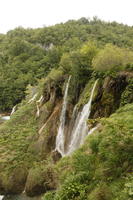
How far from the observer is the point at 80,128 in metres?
12.5

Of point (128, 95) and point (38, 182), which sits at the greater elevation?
point (128, 95)

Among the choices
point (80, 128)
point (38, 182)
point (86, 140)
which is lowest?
point (38, 182)

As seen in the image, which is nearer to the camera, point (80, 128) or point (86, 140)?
point (86, 140)

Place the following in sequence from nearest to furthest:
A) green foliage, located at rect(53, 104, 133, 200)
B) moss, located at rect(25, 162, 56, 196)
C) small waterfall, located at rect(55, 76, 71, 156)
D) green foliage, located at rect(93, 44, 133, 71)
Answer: green foliage, located at rect(53, 104, 133, 200)
moss, located at rect(25, 162, 56, 196)
green foliage, located at rect(93, 44, 133, 71)
small waterfall, located at rect(55, 76, 71, 156)

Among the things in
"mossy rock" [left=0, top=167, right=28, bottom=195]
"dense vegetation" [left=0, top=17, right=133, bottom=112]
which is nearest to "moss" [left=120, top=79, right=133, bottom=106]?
"mossy rock" [left=0, top=167, right=28, bottom=195]

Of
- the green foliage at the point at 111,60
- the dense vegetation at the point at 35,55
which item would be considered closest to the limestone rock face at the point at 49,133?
the green foliage at the point at 111,60

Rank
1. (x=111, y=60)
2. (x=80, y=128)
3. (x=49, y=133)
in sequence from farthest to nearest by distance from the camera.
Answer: (x=49, y=133) < (x=111, y=60) < (x=80, y=128)

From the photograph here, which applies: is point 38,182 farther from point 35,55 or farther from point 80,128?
point 35,55

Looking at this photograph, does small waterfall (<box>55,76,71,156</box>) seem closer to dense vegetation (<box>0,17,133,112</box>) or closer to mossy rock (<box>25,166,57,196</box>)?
mossy rock (<box>25,166,57,196</box>)

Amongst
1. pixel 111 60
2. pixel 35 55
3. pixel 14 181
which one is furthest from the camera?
pixel 35 55

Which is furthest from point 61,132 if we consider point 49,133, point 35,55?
point 35,55

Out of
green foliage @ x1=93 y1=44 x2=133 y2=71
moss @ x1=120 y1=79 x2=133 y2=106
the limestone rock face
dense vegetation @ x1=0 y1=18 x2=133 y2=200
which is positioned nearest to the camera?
dense vegetation @ x1=0 y1=18 x2=133 y2=200

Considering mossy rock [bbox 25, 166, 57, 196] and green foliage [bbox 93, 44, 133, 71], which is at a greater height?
green foliage [bbox 93, 44, 133, 71]

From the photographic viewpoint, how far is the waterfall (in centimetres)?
1217
